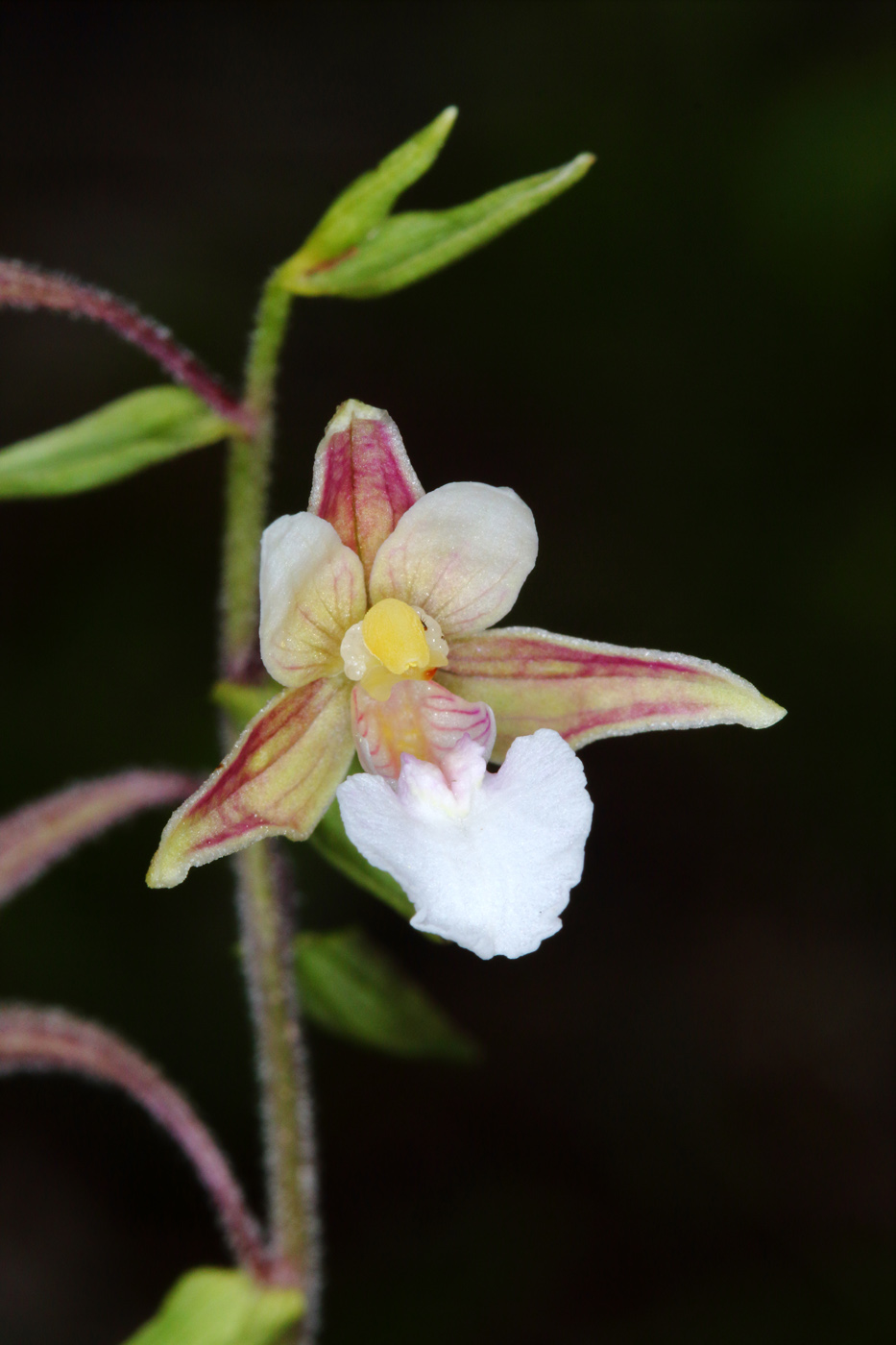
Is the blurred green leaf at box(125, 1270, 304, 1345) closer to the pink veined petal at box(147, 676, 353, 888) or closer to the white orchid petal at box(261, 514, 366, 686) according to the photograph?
the pink veined petal at box(147, 676, 353, 888)

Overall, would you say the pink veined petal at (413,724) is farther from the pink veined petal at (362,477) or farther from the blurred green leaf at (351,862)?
the pink veined petal at (362,477)

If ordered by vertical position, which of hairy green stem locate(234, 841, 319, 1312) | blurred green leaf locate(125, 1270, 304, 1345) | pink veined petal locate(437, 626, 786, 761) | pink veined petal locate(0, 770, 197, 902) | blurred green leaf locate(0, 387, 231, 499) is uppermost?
blurred green leaf locate(0, 387, 231, 499)

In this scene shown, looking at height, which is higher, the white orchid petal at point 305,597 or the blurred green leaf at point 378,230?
the blurred green leaf at point 378,230

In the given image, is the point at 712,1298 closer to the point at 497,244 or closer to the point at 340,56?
the point at 497,244

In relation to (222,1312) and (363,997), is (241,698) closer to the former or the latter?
(363,997)

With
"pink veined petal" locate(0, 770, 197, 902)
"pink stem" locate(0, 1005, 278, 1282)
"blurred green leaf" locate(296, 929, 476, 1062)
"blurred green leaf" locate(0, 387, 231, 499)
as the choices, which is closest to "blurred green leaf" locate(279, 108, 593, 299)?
"blurred green leaf" locate(0, 387, 231, 499)

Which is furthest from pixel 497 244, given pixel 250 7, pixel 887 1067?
pixel 887 1067

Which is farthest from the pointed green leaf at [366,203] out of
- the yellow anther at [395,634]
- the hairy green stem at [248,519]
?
the yellow anther at [395,634]

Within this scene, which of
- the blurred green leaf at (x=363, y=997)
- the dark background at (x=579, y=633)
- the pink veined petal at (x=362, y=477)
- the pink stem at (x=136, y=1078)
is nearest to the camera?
the pink veined petal at (x=362, y=477)
